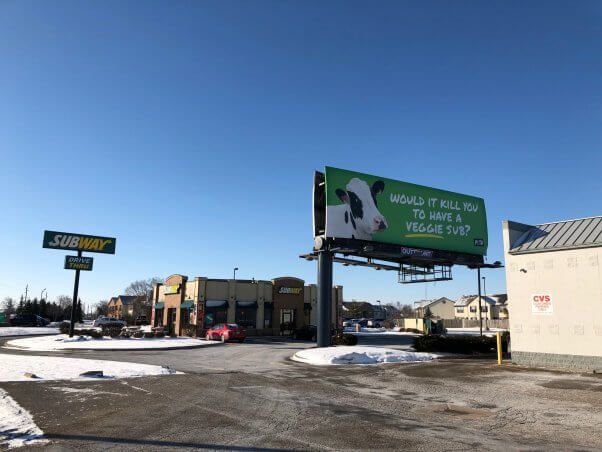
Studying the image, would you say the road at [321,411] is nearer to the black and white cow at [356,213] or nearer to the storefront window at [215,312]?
the black and white cow at [356,213]

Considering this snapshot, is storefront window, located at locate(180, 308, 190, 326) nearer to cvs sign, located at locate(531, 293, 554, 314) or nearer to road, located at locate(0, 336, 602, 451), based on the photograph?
road, located at locate(0, 336, 602, 451)

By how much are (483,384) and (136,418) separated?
10595 millimetres

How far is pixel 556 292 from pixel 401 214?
1385 cm

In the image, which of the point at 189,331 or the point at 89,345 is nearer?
the point at 89,345

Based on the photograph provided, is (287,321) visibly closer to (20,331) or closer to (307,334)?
(307,334)

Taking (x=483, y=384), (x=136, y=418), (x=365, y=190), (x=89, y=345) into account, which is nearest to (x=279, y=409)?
(x=136, y=418)

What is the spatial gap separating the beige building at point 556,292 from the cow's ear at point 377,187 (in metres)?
10.7

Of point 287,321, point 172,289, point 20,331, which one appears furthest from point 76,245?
point 287,321

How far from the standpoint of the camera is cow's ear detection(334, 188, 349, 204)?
29.4 metres

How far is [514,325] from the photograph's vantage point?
2081cm

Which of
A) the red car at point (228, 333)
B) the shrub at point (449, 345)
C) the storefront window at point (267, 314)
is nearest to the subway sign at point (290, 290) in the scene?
the storefront window at point (267, 314)

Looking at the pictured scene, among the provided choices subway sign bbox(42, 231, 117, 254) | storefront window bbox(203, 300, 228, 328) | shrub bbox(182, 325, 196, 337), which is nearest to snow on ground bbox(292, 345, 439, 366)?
subway sign bbox(42, 231, 117, 254)

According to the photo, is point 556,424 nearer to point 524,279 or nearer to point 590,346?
point 590,346

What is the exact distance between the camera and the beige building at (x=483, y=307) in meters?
106
